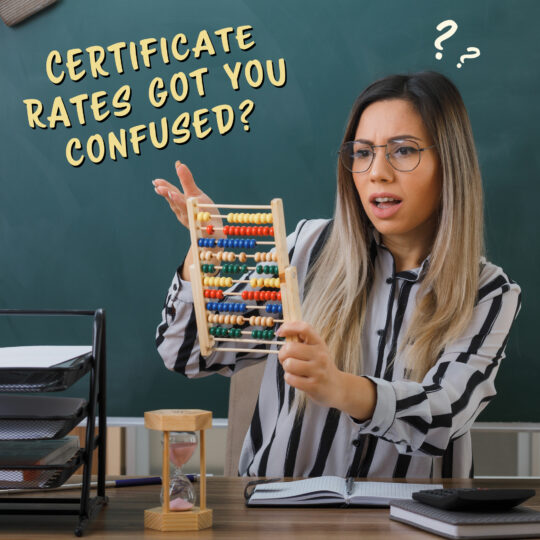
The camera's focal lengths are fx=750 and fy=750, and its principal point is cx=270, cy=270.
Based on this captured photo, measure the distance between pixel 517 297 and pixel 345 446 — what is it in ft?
1.86

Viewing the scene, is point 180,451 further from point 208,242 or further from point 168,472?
point 208,242

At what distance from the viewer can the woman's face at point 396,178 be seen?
5.78 feet

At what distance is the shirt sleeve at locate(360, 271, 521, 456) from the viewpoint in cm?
138

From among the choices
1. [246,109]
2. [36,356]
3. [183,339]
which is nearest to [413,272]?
[183,339]

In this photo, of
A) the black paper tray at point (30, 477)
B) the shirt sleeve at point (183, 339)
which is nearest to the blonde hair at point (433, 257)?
the shirt sleeve at point (183, 339)

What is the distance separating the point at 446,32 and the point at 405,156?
0.82 metres

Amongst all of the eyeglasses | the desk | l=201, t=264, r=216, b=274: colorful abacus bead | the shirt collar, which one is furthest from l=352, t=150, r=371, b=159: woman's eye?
the desk

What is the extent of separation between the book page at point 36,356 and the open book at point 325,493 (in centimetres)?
39

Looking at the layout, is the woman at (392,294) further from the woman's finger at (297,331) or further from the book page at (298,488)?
the woman's finger at (297,331)

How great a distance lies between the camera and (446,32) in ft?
7.84

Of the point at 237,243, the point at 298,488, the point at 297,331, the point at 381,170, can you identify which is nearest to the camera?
the point at 297,331

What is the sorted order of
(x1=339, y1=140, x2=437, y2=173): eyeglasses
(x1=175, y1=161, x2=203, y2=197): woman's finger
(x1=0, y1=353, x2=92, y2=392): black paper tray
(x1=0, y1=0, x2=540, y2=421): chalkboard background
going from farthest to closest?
(x1=0, y1=0, x2=540, y2=421): chalkboard background → (x1=339, y1=140, x2=437, y2=173): eyeglasses → (x1=175, y1=161, x2=203, y2=197): woman's finger → (x1=0, y1=353, x2=92, y2=392): black paper tray

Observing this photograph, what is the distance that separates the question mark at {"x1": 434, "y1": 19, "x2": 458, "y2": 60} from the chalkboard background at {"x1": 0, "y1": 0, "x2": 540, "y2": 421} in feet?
0.05

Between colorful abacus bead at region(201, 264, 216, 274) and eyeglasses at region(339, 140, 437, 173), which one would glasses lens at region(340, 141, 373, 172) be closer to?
eyeglasses at region(339, 140, 437, 173)
